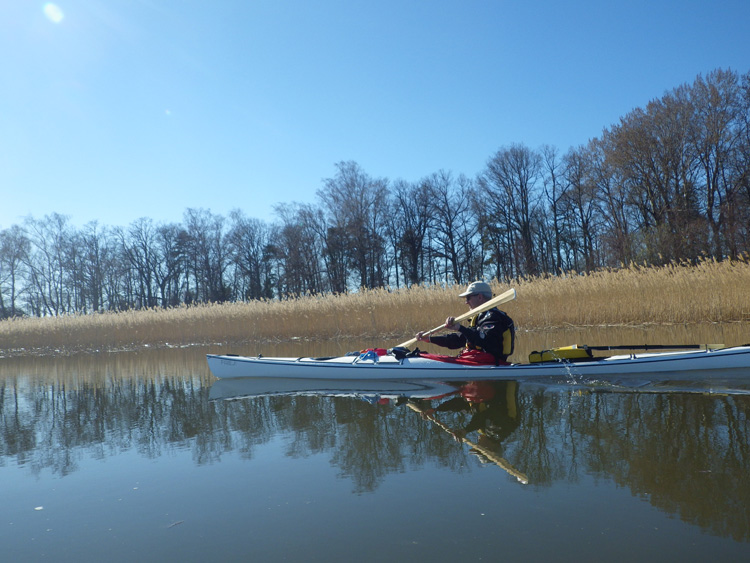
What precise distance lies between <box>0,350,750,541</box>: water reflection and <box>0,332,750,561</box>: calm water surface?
0.8 inches

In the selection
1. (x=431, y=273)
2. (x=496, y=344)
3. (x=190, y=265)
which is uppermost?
(x=190, y=265)

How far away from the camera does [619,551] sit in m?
2.30

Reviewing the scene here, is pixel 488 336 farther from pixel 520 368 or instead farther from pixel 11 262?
pixel 11 262

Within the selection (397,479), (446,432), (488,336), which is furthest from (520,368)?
(397,479)

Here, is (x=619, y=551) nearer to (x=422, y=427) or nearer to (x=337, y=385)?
(x=422, y=427)

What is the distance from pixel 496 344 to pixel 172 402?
12.8 feet

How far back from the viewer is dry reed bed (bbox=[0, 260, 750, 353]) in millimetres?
11695

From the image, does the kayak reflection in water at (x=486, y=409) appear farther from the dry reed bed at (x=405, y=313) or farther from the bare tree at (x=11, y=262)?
the bare tree at (x=11, y=262)

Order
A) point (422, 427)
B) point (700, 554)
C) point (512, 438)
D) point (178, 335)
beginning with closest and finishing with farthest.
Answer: point (700, 554), point (512, 438), point (422, 427), point (178, 335)

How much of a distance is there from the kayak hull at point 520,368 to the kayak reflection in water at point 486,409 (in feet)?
0.70

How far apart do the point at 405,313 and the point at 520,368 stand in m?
7.53

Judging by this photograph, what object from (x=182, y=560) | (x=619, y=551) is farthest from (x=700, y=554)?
(x=182, y=560)

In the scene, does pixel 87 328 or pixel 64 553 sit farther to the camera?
pixel 87 328

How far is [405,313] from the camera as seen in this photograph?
1377 cm
